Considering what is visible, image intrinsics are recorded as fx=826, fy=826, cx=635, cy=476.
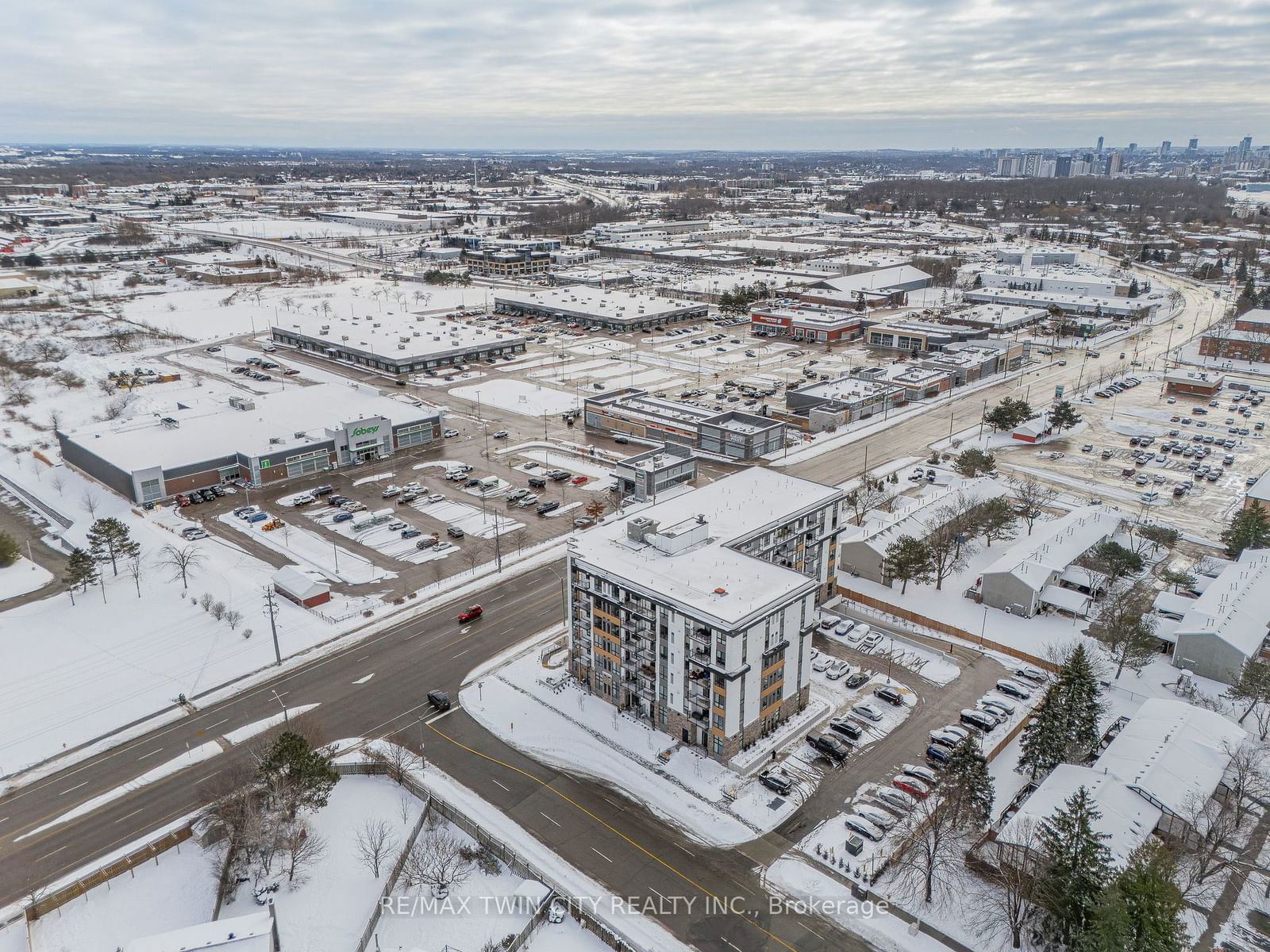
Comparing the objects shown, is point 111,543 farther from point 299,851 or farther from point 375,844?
point 375,844

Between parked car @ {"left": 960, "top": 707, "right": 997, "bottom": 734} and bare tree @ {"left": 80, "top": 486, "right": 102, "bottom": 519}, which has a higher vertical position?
bare tree @ {"left": 80, "top": 486, "right": 102, "bottom": 519}

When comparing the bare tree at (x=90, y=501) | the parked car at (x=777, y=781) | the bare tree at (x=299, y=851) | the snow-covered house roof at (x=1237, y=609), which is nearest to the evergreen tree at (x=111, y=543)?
the bare tree at (x=90, y=501)

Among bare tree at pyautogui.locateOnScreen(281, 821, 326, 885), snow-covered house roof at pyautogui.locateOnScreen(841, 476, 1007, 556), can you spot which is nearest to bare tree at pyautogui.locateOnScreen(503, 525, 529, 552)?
snow-covered house roof at pyautogui.locateOnScreen(841, 476, 1007, 556)

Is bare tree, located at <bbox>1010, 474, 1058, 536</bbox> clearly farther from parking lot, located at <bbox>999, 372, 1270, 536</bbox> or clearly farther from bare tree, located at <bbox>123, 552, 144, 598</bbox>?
bare tree, located at <bbox>123, 552, 144, 598</bbox>

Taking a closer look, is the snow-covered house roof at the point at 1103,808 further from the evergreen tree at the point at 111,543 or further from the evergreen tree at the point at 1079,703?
the evergreen tree at the point at 111,543

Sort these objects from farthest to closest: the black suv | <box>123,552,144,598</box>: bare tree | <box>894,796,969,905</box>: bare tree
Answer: <box>123,552,144,598</box>: bare tree, the black suv, <box>894,796,969,905</box>: bare tree

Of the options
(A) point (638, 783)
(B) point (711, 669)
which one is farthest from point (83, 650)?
(B) point (711, 669)
